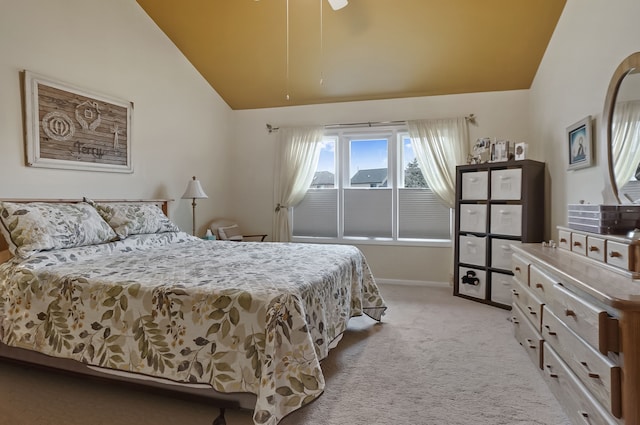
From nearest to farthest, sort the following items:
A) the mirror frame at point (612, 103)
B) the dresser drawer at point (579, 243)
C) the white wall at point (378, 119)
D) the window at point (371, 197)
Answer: the dresser drawer at point (579, 243), the mirror frame at point (612, 103), the white wall at point (378, 119), the window at point (371, 197)

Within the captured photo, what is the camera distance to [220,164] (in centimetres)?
537

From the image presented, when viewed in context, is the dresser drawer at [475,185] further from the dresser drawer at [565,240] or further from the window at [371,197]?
the dresser drawer at [565,240]

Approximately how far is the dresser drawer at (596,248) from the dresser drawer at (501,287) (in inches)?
72.6

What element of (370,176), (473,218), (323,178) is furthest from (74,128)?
(473,218)

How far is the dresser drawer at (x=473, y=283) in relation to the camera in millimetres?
3969

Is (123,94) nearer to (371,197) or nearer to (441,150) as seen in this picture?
(371,197)

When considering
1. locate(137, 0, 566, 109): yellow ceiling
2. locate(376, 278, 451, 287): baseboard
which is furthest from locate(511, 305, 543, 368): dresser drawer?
locate(137, 0, 566, 109): yellow ceiling

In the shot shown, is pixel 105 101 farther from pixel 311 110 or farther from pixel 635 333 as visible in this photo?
pixel 635 333

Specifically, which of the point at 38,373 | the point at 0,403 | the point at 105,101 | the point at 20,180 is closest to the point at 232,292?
the point at 0,403

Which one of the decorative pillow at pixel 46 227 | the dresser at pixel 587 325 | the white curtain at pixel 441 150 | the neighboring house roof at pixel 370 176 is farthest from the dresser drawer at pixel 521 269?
the decorative pillow at pixel 46 227

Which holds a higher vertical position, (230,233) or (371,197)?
(371,197)

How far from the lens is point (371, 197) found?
5.10 m

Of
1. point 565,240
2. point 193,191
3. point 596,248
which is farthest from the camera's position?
point 193,191

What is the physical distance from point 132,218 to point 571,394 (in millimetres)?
3306
